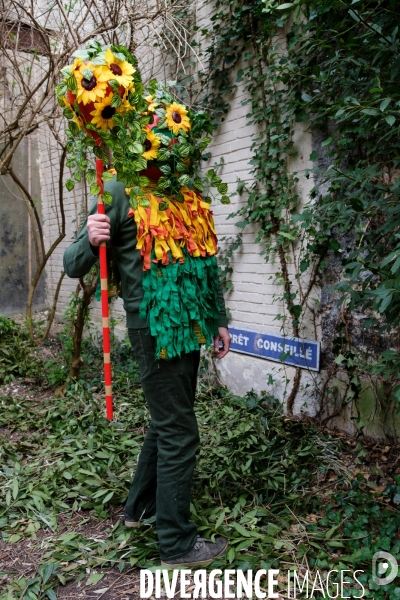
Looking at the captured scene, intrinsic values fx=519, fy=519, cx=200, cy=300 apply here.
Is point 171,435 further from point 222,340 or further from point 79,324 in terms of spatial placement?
point 79,324

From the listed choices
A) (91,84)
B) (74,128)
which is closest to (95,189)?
(74,128)

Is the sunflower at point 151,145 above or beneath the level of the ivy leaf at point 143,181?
above

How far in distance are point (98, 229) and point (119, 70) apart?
2.07 feet

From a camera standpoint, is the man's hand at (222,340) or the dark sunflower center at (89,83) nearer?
the dark sunflower center at (89,83)

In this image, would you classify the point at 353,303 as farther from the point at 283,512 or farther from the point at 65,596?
the point at 65,596

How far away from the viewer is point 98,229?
1.98 m

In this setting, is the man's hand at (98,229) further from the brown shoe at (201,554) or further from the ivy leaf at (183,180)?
the brown shoe at (201,554)

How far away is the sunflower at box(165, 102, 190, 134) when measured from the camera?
2.18m

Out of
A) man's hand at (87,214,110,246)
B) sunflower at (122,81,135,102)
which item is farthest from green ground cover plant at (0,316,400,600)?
sunflower at (122,81,135,102)

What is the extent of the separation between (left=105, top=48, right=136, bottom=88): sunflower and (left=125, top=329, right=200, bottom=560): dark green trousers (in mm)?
985

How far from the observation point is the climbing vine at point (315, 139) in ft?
8.41

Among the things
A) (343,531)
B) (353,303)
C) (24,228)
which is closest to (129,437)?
(343,531)

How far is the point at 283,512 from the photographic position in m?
2.60

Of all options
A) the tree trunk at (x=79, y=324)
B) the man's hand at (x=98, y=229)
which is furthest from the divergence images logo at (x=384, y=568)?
the tree trunk at (x=79, y=324)
